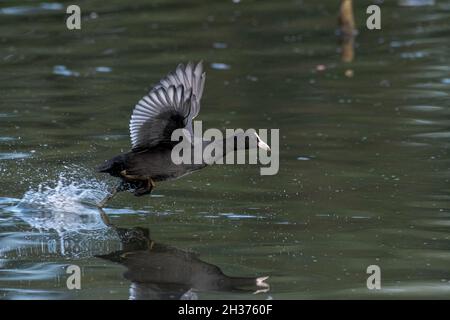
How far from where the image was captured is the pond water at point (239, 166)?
6855mm

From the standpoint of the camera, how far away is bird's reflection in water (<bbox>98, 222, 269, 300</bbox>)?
6473 mm

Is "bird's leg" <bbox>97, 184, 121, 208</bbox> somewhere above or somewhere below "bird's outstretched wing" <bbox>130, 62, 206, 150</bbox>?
below

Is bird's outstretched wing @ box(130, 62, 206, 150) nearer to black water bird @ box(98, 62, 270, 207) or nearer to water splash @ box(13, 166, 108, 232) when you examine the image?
black water bird @ box(98, 62, 270, 207)

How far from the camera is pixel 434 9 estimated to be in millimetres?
15320

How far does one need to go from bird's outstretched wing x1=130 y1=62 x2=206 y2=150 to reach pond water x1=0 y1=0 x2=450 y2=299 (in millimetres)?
671

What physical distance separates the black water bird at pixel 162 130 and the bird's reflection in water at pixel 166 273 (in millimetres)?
524

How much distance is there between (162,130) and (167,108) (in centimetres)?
24

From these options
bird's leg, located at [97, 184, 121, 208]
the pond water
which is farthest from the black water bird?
the pond water

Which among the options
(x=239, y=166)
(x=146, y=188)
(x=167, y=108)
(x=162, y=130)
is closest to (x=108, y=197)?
(x=146, y=188)

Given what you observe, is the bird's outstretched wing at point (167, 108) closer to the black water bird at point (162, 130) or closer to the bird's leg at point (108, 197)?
the black water bird at point (162, 130)

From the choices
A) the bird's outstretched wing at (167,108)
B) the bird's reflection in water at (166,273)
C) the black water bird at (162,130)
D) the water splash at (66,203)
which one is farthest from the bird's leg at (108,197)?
the bird's reflection in water at (166,273)

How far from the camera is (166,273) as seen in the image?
682 cm

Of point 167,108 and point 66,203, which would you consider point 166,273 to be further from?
point 66,203

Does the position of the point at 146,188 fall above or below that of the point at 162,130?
below
